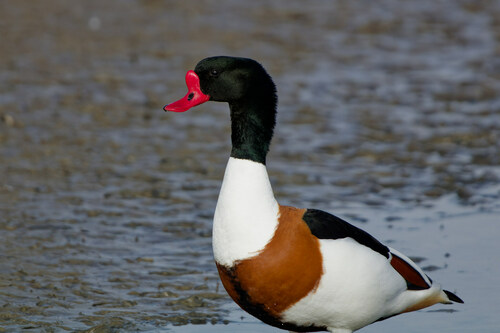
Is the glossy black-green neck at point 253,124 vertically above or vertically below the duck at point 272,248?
above

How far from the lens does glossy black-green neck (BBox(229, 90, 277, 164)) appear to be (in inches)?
185

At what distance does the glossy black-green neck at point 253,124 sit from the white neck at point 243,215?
0.10 m

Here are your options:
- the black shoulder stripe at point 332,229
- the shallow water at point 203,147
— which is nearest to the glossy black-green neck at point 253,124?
the black shoulder stripe at point 332,229

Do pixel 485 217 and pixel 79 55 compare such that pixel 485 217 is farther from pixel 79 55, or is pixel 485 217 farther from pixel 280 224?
pixel 79 55

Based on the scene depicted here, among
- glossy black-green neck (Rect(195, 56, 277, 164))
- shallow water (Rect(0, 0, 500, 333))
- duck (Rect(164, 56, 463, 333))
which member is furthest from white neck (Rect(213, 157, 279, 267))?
shallow water (Rect(0, 0, 500, 333))

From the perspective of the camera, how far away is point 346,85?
11.3m

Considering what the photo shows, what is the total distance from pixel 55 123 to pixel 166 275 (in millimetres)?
3681

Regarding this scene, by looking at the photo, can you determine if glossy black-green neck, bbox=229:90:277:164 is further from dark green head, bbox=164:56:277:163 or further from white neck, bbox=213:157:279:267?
white neck, bbox=213:157:279:267

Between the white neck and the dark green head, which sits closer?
the white neck

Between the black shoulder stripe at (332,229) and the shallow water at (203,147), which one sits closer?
the black shoulder stripe at (332,229)

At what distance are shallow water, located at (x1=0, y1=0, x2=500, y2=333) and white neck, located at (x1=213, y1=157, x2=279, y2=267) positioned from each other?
1.14 meters

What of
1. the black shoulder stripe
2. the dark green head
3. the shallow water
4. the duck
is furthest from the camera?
the shallow water

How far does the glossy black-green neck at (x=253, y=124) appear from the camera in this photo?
470 centimetres

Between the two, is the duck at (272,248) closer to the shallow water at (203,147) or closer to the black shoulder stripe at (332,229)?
the black shoulder stripe at (332,229)
